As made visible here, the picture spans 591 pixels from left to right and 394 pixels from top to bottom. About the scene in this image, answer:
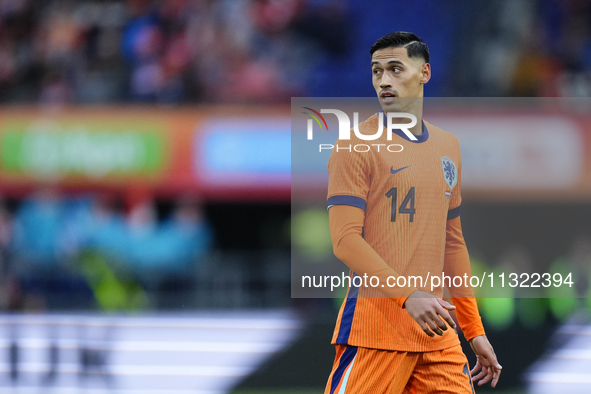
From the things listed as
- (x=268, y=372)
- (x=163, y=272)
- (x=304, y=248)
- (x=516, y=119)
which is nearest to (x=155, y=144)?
(x=163, y=272)

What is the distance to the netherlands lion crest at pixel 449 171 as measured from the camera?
2.47 meters

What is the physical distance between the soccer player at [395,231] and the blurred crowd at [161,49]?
18.6 ft

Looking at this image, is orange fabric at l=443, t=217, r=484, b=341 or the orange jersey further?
orange fabric at l=443, t=217, r=484, b=341

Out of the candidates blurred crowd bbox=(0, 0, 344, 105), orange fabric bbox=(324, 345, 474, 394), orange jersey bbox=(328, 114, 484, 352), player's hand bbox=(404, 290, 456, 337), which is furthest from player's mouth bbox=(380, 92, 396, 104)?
blurred crowd bbox=(0, 0, 344, 105)

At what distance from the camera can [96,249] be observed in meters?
7.47

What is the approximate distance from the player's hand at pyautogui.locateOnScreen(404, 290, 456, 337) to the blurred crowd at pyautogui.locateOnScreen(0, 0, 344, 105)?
6061 mm

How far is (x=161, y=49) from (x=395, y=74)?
712cm

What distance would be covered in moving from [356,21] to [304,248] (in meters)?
3.35

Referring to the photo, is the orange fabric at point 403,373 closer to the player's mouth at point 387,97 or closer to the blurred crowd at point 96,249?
the player's mouth at point 387,97

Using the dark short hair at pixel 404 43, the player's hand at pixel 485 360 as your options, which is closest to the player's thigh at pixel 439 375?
the player's hand at pixel 485 360

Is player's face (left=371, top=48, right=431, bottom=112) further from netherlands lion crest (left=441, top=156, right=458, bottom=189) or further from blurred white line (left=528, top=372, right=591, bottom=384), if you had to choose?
blurred white line (left=528, top=372, right=591, bottom=384)

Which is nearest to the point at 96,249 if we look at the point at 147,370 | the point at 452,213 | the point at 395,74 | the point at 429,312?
the point at 147,370

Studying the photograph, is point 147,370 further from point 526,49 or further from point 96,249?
point 526,49

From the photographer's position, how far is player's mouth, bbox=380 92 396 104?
7.81 feet
